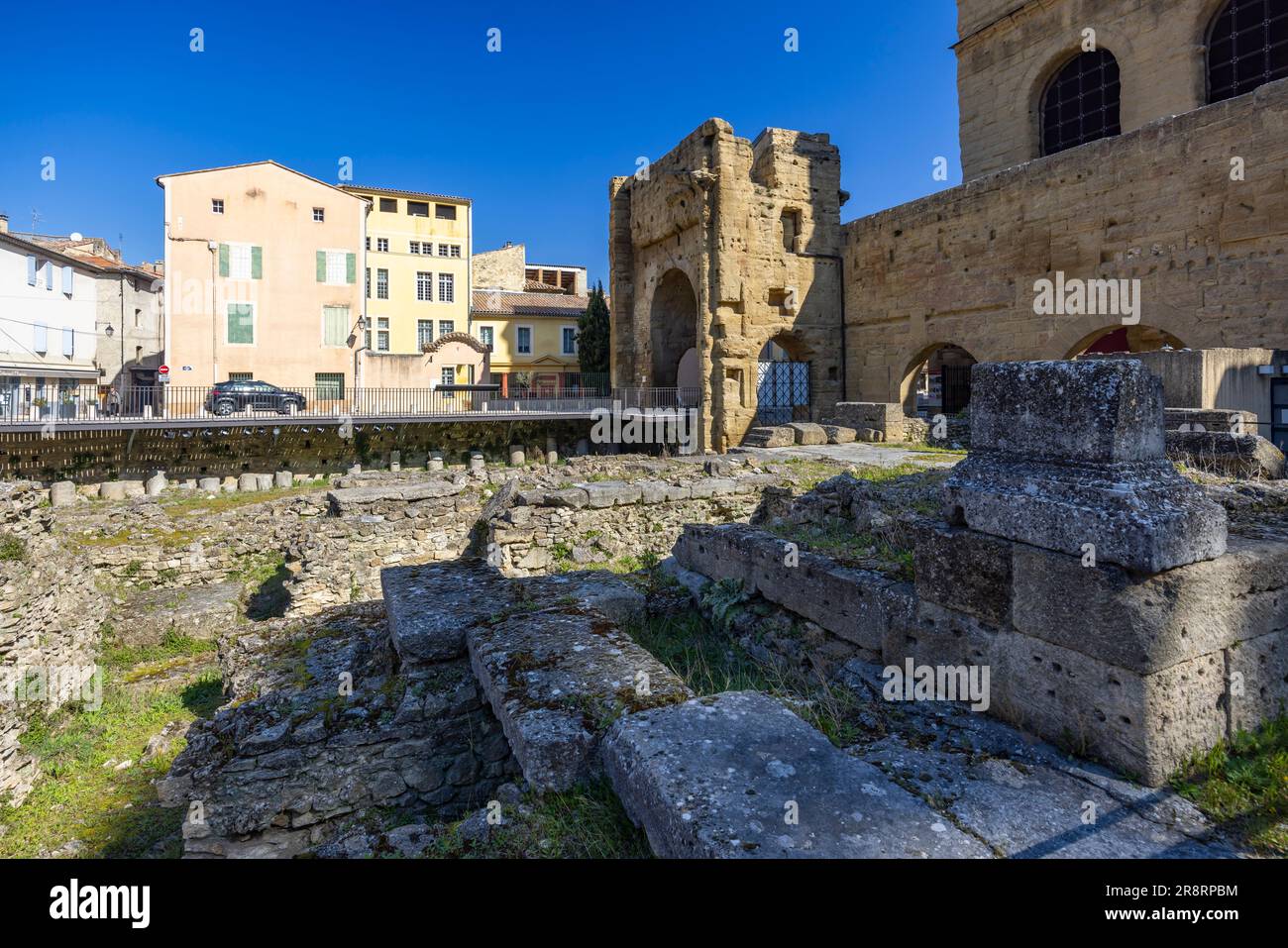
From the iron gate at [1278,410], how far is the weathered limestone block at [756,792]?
11.3 meters

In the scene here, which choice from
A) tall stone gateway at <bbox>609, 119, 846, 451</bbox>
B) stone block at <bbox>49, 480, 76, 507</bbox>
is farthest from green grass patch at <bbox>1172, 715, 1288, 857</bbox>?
stone block at <bbox>49, 480, 76, 507</bbox>

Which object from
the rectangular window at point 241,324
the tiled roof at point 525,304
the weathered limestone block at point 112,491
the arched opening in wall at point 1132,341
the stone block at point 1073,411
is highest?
the tiled roof at point 525,304

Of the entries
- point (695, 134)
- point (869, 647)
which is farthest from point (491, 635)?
point (695, 134)

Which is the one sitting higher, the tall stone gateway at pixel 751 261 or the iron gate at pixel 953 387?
the tall stone gateway at pixel 751 261

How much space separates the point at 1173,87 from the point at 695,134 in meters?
11.6

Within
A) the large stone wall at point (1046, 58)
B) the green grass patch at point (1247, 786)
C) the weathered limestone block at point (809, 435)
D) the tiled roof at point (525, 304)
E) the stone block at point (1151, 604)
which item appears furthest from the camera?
the tiled roof at point (525, 304)

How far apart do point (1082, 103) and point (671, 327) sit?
1322 centimetres

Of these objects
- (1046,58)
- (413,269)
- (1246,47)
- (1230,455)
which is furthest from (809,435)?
(413,269)

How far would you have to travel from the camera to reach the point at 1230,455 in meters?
7.63

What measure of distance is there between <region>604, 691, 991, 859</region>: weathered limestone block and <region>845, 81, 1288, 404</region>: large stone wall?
14.7m

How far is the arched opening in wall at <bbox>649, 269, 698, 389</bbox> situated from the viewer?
2389 centimetres

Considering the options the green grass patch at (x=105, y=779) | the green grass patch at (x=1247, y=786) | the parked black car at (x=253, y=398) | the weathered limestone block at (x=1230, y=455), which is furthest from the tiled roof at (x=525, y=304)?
the green grass patch at (x=1247, y=786)

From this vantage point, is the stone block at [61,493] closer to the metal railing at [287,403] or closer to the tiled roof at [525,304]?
the metal railing at [287,403]

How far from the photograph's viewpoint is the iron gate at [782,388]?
22.0 meters
